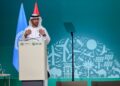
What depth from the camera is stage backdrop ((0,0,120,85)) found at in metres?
6.94

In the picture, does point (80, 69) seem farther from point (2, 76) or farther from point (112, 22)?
point (2, 76)

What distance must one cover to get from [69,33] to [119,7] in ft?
4.05

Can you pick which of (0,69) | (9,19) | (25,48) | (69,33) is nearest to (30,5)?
(9,19)

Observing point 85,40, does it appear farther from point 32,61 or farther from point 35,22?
point 32,61

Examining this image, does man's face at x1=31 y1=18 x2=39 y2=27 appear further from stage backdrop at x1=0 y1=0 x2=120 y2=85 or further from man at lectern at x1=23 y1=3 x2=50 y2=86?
stage backdrop at x1=0 y1=0 x2=120 y2=85

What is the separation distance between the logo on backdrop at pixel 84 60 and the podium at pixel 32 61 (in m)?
2.93

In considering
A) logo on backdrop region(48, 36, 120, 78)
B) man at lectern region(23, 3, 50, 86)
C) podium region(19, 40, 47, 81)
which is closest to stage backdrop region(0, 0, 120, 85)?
logo on backdrop region(48, 36, 120, 78)

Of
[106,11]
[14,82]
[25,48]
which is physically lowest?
[14,82]

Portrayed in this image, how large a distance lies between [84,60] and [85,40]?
437 mm

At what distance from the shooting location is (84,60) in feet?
22.9

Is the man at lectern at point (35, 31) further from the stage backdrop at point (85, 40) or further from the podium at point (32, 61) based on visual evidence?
the stage backdrop at point (85, 40)

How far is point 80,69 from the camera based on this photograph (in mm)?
6957

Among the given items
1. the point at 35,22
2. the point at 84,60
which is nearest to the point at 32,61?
the point at 35,22

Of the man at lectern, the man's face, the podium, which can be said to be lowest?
the podium
